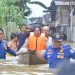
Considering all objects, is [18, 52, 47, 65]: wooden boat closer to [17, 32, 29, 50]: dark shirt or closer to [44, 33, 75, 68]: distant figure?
[17, 32, 29, 50]: dark shirt

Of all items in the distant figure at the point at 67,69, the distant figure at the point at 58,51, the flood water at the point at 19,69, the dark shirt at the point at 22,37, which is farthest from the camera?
the dark shirt at the point at 22,37

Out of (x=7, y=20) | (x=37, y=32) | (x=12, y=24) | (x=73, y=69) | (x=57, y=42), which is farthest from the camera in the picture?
(x=7, y=20)

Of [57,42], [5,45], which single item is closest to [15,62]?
[5,45]

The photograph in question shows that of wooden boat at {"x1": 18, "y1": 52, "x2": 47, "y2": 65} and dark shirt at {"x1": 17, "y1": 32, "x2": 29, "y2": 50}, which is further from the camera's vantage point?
dark shirt at {"x1": 17, "y1": 32, "x2": 29, "y2": 50}

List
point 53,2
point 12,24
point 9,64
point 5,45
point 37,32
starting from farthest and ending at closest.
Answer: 1. point 53,2
2. point 12,24
3. point 37,32
4. point 9,64
5. point 5,45

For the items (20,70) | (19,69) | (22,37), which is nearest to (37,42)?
(22,37)

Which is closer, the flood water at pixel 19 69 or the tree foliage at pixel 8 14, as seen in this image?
the flood water at pixel 19 69

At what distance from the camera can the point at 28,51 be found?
1034cm

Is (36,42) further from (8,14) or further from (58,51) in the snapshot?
(8,14)

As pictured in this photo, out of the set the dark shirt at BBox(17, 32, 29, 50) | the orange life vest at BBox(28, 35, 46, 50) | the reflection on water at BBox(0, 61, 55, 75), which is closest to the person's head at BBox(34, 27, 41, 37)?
the orange life vest at BBox(28, 35, 46, 50)

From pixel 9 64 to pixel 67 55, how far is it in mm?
2777

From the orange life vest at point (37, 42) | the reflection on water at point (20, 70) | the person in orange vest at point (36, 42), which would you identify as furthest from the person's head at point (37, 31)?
the reflection on water at point (20, 70)

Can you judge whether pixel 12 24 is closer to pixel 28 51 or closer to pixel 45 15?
pixel 28 51

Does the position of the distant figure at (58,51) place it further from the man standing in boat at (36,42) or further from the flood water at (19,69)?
the man standing in boat at (36,42)
